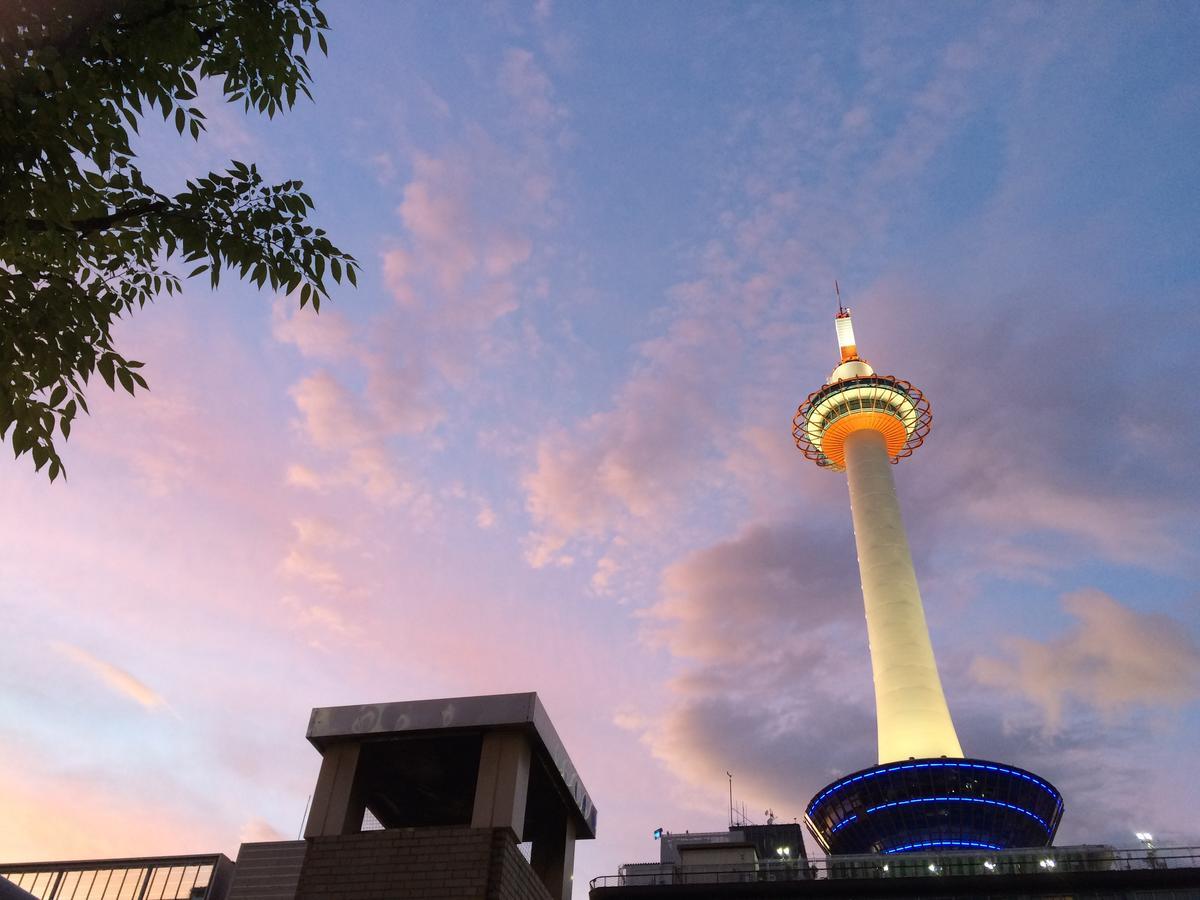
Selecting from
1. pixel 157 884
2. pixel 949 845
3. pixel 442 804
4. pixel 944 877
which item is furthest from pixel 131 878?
pixel 949 845

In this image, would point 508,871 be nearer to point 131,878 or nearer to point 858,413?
point 131,878

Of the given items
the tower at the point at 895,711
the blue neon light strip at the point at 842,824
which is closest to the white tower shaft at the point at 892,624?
the tower at the point at 895,711

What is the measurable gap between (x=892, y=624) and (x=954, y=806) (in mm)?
16186

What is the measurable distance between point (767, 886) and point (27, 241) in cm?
5127

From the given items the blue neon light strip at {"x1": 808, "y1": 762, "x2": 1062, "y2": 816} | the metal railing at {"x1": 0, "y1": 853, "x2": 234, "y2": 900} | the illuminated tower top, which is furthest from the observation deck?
the metal railing at {"x1": 0, "y1": 853, "x2": 234, "y2": 900}

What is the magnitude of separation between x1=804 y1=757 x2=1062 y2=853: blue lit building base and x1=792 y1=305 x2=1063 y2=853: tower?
0.07 metres

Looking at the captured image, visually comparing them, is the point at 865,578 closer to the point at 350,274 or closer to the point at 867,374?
the point at 867,374

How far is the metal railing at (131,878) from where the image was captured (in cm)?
4556

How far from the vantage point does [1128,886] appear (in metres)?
46.4

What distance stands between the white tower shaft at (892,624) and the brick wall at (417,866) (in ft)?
185

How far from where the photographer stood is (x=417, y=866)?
21.5m

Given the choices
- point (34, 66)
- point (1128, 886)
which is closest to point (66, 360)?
point (34, 66)

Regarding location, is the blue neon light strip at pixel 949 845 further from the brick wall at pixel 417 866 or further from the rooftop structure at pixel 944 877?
the brick wall at pixel 417 866

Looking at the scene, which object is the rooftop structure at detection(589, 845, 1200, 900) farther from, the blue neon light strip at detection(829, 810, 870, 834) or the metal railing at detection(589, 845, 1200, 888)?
the blue neon light strip at detection(829, 810, 870, 834)
